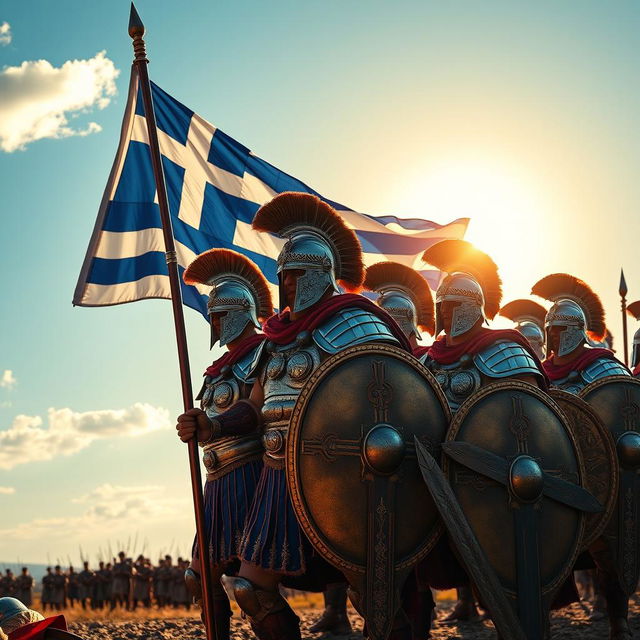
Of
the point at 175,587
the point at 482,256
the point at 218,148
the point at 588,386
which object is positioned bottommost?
the point at 175,587

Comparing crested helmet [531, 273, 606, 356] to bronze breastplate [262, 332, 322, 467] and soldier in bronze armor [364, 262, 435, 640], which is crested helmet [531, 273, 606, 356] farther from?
bronze breastplate [262, 332, 322, 467]

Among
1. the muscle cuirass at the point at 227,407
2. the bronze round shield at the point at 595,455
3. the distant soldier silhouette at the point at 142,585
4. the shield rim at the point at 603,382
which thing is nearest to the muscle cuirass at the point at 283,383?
the muscle cuirass at the point at 227,407

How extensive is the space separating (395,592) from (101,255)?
4062 mm

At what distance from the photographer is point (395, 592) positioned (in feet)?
18.0

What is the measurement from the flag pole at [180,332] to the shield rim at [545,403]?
5.07 ft

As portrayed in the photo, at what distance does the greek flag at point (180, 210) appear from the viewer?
8156mm

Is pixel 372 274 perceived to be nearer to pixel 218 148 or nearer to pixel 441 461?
pixel 218 148

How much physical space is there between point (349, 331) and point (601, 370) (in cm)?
361

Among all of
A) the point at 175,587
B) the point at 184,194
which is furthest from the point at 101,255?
the point at 175,587

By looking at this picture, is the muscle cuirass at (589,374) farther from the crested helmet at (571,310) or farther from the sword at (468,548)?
the sword at (468,548)

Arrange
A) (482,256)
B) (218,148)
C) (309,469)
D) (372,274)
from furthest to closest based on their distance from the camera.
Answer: (218,148), (372,274), (482,256), (309,469)

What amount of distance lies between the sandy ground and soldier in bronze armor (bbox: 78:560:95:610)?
11.9 meters

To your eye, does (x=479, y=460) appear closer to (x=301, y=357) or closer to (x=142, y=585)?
(x=301, y=357)

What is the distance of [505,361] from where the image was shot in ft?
22.1
